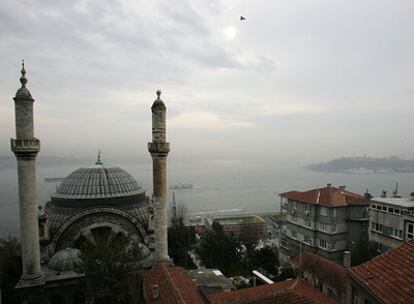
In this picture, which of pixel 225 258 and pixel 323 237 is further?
pixel 225 258

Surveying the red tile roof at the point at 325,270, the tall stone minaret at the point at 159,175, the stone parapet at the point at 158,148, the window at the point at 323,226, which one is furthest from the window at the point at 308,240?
the stone parapet at the point at 158,148

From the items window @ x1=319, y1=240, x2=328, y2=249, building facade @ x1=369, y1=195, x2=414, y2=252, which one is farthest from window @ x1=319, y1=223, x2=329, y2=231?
building facade @ x1=369, y1=195, x2=414, y2=252

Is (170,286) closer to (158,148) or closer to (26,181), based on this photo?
(158,148)

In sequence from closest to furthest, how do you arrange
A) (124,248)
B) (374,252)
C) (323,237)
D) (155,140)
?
(124,248)
(155,140)
(374,252)
(323,237)

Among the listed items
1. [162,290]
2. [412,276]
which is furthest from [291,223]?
[412,276]

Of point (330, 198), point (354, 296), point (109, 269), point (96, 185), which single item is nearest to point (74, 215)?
point (96, 185)

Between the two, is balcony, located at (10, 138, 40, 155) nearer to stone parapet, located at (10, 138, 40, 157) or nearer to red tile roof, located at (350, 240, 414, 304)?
stone parapet, located at (10, 138, 40, 157)

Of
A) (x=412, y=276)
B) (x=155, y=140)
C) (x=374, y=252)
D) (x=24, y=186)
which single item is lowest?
(x=374, y=252)

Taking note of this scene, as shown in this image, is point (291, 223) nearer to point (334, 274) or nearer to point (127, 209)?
point (334, 274)
